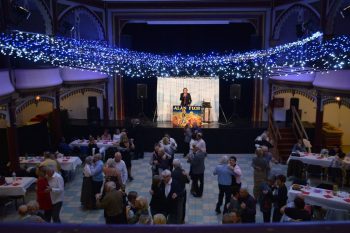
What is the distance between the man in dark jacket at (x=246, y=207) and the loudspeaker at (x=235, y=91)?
1319cm

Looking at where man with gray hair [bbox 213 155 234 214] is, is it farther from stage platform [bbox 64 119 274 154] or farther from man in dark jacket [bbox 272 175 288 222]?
stage platform [bbox 64 119 274 154]

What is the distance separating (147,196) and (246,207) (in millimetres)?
4674

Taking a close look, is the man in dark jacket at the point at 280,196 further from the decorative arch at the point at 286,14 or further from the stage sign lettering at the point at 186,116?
the decorative arch at the point at 286,14

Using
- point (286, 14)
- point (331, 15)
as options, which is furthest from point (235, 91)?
point (331, 15)

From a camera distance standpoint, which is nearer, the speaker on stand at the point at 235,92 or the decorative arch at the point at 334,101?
the decorative arch at the point at 334,101

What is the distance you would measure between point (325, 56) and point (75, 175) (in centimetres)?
984

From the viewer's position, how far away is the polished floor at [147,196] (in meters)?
8.96

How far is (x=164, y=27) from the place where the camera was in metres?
20.3

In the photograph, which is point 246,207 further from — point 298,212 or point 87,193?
point 87,193

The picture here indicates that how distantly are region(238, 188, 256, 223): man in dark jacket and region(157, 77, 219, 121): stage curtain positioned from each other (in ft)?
42.8

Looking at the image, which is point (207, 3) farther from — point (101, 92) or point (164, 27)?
point (101, 92)

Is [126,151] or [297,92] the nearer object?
[126,151]

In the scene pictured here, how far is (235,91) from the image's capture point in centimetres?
1939

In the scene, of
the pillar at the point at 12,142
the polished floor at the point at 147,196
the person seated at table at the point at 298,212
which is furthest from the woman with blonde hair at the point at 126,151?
the person seated at table at the point at 298,212
